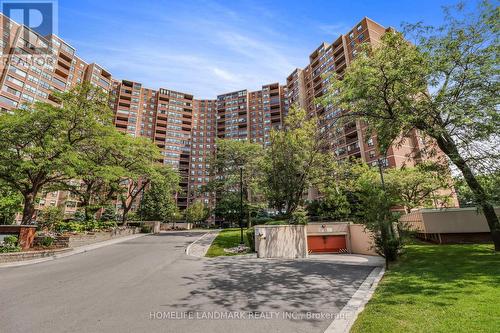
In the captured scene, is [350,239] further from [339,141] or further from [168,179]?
[339,141]

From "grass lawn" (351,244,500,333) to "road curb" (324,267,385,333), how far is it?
0.62ft

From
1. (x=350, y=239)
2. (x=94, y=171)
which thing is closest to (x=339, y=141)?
(x=350, y=239)

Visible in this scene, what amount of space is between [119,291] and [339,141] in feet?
192

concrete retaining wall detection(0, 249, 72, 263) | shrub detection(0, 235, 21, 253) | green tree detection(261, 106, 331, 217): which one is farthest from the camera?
green tree detection(261, 106, 331, 217)

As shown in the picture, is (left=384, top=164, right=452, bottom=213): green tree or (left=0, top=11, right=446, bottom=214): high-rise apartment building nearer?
(left=384, top=164, right=452, bottom=213): green tree

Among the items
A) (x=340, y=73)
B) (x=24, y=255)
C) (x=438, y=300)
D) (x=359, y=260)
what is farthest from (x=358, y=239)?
(x=340, y=73)

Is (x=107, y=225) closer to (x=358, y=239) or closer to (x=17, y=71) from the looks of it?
(x=358, y=239)

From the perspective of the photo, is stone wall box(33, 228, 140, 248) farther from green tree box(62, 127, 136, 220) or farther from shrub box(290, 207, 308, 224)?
shrub box(290, 207, 308, 224)

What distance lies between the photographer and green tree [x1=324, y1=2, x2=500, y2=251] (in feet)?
41.0

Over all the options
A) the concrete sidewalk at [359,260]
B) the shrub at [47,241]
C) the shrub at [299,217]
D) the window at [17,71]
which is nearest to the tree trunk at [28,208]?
the shrub at [47,241]

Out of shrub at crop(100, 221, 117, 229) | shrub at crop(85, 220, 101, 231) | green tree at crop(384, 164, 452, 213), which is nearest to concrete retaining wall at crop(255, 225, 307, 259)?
green tree at crop(384, 164, 452, 213)

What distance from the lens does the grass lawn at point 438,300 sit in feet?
Result: 16.4

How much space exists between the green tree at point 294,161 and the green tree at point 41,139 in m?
16.4

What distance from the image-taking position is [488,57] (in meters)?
12.8
